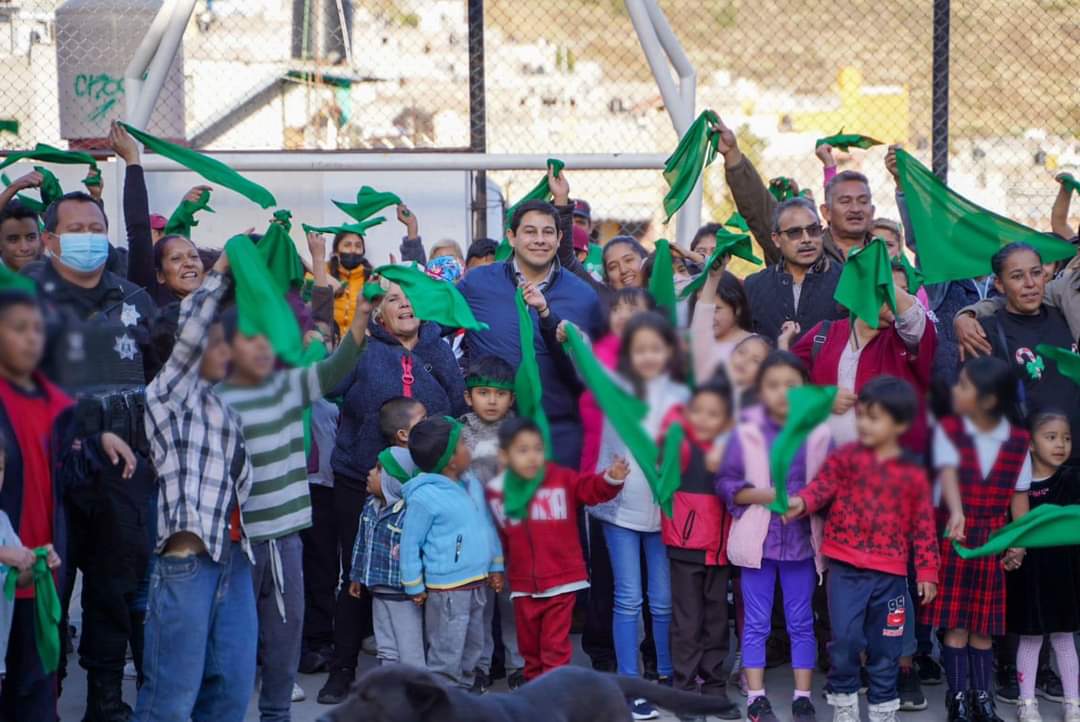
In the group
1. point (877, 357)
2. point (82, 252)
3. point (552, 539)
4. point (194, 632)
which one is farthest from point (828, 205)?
point (194, 632)

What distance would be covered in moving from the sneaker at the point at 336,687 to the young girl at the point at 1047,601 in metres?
2.57

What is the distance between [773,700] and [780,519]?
0.84m

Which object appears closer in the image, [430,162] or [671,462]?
[671,462]

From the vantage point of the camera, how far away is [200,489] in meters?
4.36

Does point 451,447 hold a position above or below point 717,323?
below

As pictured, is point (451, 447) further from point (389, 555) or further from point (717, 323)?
point (717, 323)

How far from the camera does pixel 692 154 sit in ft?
20.4

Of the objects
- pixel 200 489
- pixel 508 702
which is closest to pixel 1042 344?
pixel 508 702

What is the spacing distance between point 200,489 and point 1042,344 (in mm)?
3163

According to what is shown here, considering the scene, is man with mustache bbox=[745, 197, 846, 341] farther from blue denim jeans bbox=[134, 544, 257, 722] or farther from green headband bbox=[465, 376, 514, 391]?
blue denim jeans bbox=[134, 544, 257, 722]

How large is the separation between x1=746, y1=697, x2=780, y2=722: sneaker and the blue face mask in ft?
9.45

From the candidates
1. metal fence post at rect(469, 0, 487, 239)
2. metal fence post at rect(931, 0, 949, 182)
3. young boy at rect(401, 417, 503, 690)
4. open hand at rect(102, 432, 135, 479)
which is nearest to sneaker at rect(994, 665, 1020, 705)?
young boy at rect(401, 417, 503, 690)

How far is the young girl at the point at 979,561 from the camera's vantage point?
4211 millimetres

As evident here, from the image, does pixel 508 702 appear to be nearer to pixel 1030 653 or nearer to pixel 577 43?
pixel 1030 653
